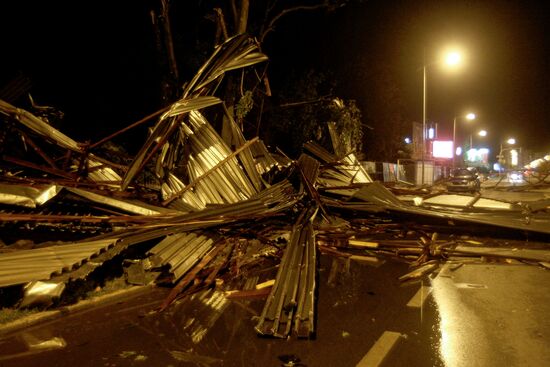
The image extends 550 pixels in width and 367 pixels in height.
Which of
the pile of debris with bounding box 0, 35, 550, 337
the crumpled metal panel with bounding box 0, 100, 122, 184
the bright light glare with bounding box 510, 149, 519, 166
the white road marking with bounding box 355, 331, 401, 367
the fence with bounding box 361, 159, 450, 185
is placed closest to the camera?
Result: the white road marking with bounding box 355, 331, 401, 367

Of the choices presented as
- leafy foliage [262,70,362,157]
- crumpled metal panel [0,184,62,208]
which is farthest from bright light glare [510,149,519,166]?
crumpled metal panel [0,184,62,208]

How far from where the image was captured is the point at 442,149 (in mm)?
51812

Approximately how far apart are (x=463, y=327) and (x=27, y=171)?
9578mm

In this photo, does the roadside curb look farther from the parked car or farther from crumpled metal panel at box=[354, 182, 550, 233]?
the parked car

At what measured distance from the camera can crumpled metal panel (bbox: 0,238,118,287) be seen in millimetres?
5312

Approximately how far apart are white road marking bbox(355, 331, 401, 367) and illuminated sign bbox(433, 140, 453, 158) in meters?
50.8

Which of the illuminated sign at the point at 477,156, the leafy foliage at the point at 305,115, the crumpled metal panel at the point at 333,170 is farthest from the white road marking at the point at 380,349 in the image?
the illuminated sign at the point at 477,156

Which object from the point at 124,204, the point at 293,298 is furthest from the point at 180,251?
the point at 293,298

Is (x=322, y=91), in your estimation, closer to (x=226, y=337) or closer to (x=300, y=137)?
(x=300, y=137)

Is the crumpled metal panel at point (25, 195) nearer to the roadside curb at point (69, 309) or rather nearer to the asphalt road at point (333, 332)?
the roadside curb at point (69, 309)

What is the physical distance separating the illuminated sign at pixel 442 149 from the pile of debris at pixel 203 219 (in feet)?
138

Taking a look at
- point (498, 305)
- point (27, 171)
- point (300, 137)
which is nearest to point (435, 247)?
point (498, 305)

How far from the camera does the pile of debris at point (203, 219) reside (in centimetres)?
582

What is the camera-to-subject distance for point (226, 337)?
4762mm
